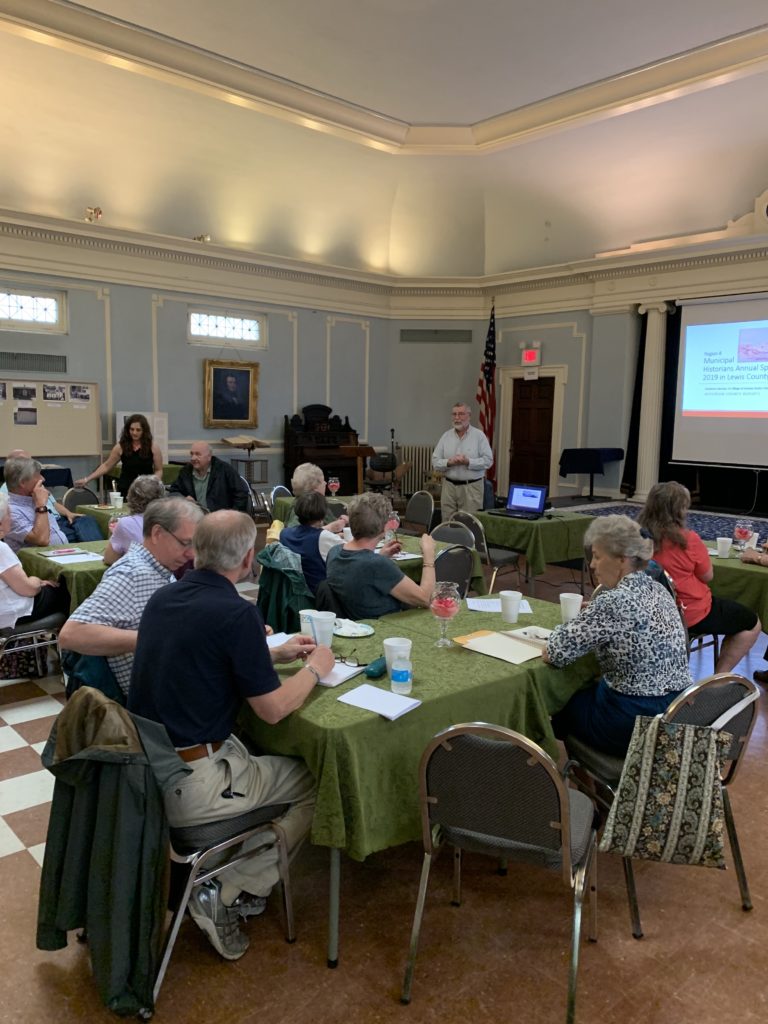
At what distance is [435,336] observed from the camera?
41.9ft

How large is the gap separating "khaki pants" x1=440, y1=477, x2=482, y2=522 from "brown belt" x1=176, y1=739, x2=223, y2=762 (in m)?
5.23

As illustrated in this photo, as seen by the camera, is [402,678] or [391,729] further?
[402,678]

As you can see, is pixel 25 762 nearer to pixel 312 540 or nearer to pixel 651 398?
pixel 312 540

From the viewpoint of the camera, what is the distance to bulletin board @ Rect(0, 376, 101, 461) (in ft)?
29.2

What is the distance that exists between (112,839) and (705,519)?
828 cm

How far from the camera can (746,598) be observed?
430 cm

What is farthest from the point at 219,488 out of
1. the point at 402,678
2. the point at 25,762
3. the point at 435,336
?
the point at 435,336

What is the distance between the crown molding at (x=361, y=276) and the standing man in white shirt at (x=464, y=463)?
479 centimetres

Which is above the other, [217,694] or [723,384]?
[723,384]

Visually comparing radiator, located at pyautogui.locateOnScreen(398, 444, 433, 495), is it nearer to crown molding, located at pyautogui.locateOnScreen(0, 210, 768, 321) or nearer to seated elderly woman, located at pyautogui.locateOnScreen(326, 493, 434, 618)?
crown molding, located at pyautogui.locateOnScreen(0, 210, 768, 321)

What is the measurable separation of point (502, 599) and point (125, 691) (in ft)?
4.97

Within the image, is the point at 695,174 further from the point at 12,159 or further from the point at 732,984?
the point at 732,984

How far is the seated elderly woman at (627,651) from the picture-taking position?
2412 millimetres

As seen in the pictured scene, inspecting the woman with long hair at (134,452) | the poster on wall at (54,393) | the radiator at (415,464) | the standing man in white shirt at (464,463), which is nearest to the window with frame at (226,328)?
the poster on wall at (54,393)
